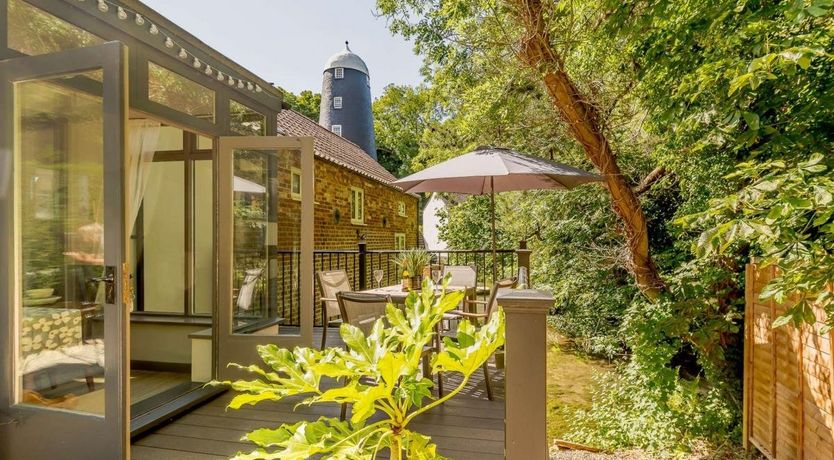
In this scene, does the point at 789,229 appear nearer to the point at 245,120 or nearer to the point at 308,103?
the point at 245,120

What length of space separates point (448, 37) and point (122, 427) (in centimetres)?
465

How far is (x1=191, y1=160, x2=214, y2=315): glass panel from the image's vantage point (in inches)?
183

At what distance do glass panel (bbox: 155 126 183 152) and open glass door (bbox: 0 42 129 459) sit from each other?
2.46 m

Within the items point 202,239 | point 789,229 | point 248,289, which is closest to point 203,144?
point 202,239

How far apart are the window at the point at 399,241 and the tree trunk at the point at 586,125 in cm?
996

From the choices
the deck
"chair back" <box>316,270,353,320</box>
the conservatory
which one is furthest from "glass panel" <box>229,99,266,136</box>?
the deck

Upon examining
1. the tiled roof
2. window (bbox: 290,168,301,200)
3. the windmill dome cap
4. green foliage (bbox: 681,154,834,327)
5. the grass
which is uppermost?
the windmill dome cap

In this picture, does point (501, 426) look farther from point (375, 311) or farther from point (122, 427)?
point (122, 427)

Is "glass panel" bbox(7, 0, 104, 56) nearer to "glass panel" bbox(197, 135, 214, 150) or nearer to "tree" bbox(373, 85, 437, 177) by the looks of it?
"glass panel" bbox(197, 135, 214, 150)

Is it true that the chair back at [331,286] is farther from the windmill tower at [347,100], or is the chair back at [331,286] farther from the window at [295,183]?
the windmill tower at [347,100]

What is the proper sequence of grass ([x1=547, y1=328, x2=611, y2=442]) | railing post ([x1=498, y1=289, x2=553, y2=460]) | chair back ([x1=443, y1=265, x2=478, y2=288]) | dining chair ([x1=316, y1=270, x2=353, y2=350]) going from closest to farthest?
railing post ([x1=498, y1=289, x2=553, y2=460]) < dining chair ([x1=316, y1=270, x2=353, y2=350]) < grass ([x1=547, y1=328, x2=611, y2=442]) < chair back ([x1=443, y1=265, x2=478, y2=288])

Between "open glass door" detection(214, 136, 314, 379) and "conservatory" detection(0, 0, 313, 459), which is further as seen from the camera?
"open glass door" detection(214, 136, 314, 379)

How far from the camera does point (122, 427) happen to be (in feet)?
7.30

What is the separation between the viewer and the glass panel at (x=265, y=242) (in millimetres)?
3893
